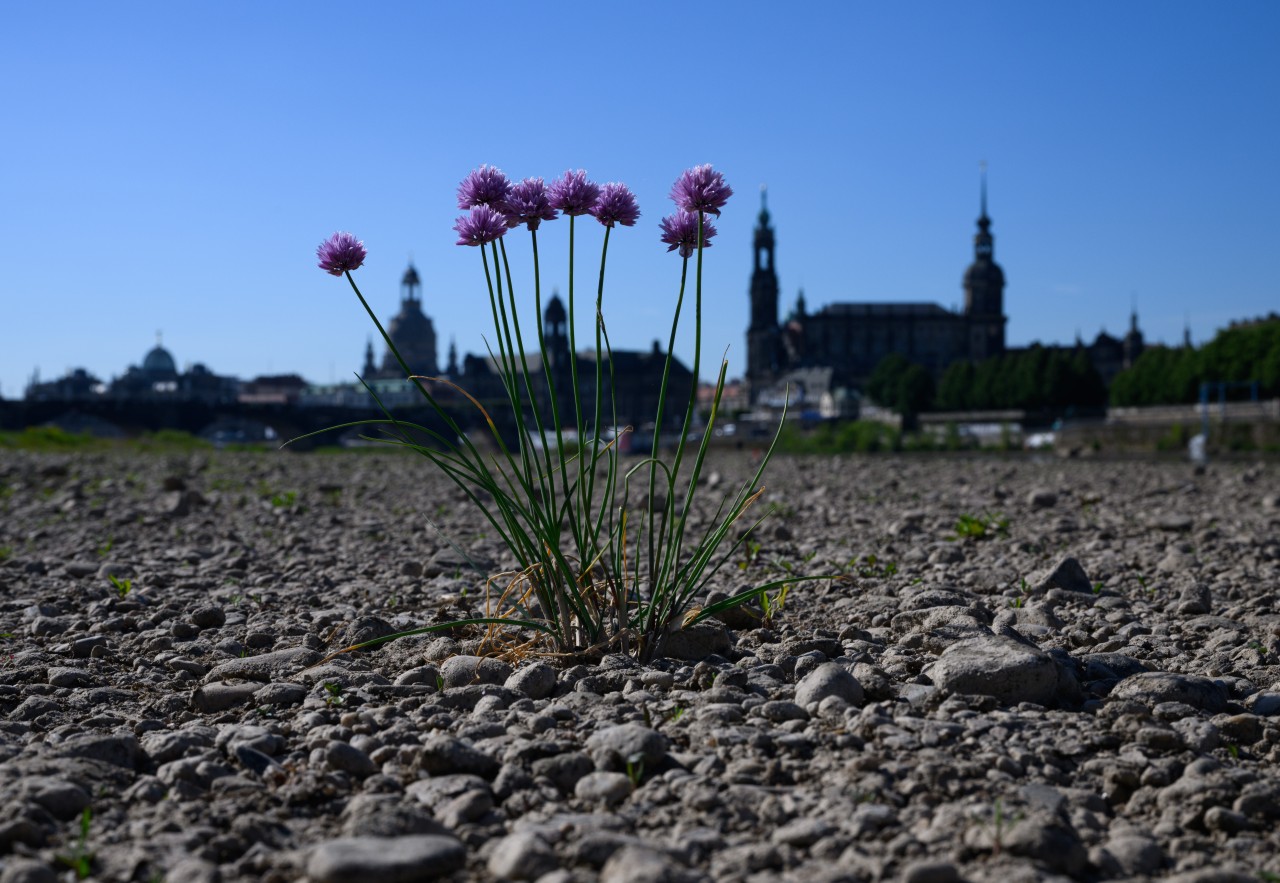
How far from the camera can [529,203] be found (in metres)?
3.68

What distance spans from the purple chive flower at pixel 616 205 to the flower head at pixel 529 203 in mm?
141

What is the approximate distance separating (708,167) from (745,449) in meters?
44.6

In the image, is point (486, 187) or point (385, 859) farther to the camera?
point (486, 187)

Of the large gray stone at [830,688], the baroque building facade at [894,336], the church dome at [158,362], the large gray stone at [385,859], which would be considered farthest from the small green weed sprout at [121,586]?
the church dome at [158,362]

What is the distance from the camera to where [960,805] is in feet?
8.28

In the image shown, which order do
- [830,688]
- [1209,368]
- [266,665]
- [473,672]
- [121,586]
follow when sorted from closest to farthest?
[830,688], [473,672], [266,665], [121,586], [1209,368]

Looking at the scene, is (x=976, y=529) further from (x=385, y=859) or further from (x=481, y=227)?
(x=385, y=859)

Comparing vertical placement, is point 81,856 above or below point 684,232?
below

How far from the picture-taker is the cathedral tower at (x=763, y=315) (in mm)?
157875

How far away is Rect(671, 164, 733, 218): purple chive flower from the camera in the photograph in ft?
12.0

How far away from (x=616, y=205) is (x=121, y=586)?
374 centimetres

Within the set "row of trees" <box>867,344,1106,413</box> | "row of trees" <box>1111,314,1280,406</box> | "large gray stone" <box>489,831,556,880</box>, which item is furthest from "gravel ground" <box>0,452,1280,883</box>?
"row of trees" <box>867,344,1106,413</box>

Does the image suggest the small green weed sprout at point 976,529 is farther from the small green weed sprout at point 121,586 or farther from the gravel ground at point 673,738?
the small green weed sprout at point 121,586

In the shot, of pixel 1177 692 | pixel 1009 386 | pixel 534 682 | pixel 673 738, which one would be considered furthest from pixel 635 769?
pixel 1009 386
